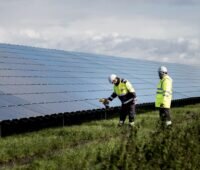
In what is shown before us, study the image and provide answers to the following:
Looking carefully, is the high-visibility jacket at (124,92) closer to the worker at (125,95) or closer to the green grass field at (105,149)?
the worker at (125,95)

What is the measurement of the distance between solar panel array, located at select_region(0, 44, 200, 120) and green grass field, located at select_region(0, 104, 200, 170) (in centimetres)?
84

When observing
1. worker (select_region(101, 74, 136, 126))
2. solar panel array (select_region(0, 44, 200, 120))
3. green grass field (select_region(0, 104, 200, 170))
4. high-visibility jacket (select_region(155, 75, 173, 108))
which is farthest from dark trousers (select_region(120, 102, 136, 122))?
solar panel array (select_region(0, 44, 200, 120))

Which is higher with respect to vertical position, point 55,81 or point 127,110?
point 55,81

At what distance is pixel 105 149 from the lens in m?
10.7

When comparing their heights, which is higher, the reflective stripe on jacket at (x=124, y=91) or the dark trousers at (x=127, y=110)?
the reflective stripe on jacket at (x=124, y=91)

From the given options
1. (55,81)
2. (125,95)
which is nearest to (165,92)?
(125,95)

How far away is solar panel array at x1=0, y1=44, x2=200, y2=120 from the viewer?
47.8 ft

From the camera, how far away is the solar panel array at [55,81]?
1455cm

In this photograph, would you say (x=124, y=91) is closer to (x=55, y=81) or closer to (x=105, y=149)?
(x=55, y=81)

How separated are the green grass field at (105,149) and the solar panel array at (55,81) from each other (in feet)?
2.77

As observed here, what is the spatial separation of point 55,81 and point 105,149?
7873 millimetres

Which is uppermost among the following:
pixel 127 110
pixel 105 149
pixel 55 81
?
pixel 55 81

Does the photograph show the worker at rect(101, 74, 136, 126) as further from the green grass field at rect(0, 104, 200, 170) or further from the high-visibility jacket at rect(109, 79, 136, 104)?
the green grass field at rect(0, 104, 200, 170)

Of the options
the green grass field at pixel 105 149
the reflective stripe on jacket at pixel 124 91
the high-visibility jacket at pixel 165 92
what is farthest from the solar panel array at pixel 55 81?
the high-visibility jacket at pixel 165 92
